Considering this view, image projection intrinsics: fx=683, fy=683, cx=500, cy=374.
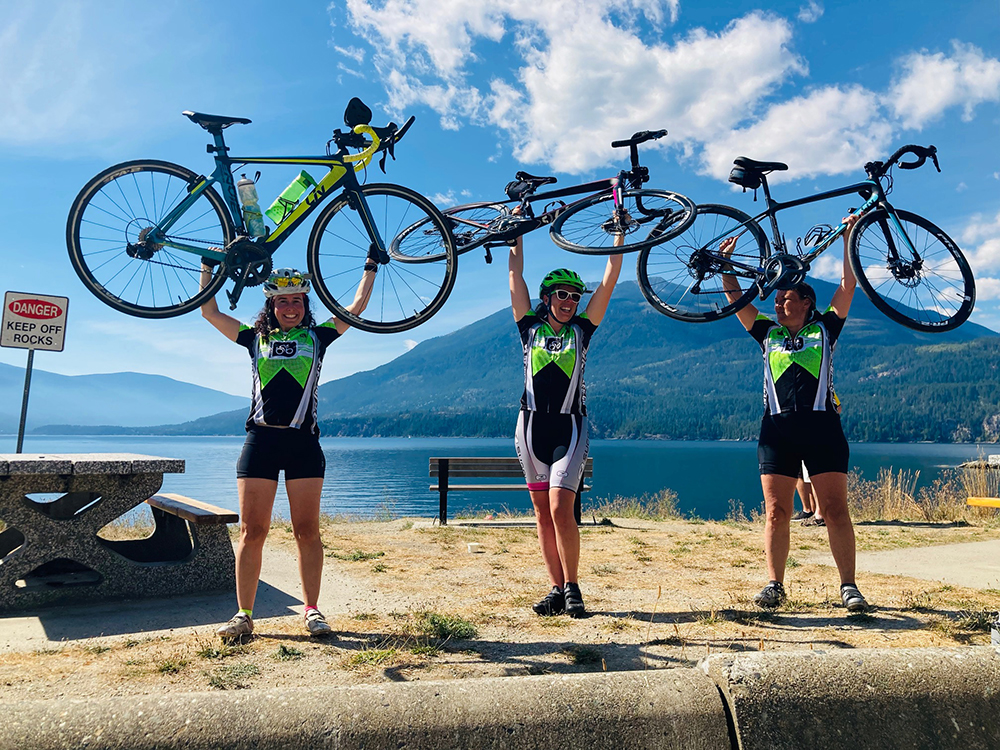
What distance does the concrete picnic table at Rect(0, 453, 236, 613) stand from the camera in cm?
538

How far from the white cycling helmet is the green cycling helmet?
188 cm

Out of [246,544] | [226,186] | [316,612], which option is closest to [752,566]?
[316,612]

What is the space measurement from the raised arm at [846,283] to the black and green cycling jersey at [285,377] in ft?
13.3

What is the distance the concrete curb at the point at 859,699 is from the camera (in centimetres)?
242

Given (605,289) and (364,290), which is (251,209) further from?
(605,289)

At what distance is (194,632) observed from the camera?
470cm

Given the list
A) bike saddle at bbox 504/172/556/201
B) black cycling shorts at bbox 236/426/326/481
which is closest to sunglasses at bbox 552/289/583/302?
bike saddle at bbox 504/172/556/201

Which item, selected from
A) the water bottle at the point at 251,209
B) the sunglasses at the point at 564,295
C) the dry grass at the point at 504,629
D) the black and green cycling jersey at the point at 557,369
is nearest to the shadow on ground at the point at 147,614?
the dry grass at the point at 504,629

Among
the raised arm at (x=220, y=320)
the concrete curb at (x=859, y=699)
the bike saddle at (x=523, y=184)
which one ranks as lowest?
the concrete curb at (x=859, y=699)

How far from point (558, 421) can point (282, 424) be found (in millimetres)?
2034

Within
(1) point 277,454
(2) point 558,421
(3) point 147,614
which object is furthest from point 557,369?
(3) point 147,614

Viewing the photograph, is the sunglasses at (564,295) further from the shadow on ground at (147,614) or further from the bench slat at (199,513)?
the shadow on ground at (147,614)

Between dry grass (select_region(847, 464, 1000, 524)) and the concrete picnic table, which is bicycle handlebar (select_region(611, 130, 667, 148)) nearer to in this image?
the concrete picnic table

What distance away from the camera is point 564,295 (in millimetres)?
5449
